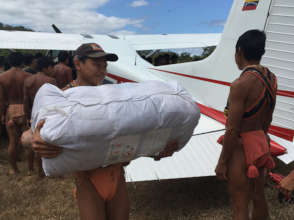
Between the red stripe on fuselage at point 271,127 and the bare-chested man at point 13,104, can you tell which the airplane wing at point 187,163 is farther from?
the bare-chested man at point 13,104

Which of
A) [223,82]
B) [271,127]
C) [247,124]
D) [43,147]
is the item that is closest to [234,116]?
[247,124]

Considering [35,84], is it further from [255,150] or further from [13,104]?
Answer: [255,150]

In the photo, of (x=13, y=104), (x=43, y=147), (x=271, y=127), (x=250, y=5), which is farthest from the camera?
→ (x=13, y=104)

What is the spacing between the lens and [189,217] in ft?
10.1

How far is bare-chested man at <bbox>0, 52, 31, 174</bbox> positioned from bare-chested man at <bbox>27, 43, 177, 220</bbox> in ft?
10.4

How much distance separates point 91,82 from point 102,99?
20.3 inches

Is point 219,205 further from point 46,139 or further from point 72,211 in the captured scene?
point 46,139

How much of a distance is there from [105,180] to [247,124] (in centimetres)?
123

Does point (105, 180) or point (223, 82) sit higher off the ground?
point (223, 82)

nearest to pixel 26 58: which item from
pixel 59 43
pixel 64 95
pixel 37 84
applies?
pixel 59 43

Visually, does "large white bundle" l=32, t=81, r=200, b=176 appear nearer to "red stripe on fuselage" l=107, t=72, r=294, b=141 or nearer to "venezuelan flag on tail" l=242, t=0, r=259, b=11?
"red stripe on fuselage" l=107, t=72, r=294, b=141

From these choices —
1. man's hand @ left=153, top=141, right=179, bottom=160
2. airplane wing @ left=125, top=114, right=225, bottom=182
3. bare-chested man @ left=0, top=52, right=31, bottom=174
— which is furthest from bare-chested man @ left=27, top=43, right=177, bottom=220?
bare-chested man @ left=0, top=52, right=31, bottom=174

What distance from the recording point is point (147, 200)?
11.4ft

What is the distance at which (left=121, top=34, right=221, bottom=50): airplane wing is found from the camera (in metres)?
9.47
